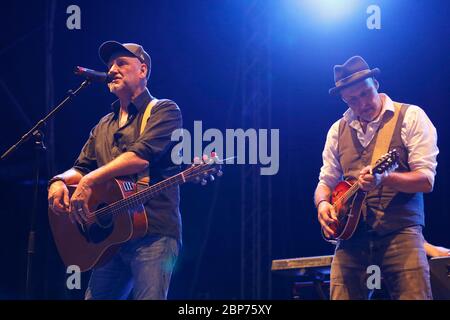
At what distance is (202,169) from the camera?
165 inches

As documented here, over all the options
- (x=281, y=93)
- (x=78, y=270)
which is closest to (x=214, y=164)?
(x=78, y=270)

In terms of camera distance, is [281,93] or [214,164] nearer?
[214,164]

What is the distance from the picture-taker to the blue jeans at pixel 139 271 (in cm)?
390

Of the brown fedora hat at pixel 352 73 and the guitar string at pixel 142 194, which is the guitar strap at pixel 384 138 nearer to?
the brown fedora hat at pixel 352 73

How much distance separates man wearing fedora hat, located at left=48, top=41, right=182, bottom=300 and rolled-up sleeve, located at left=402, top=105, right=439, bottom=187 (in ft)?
4.85

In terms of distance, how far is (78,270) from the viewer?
4336 millimetres

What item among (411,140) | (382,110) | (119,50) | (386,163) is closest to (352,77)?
(382,110)

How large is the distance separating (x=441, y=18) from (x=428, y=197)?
190 centimetres

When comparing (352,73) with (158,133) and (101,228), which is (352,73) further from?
(101,228)

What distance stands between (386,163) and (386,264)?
0.62 metres

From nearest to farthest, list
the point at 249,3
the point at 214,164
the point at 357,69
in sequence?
1. the point at 214,164
2. the point at 357,69
3. the point at 249,3

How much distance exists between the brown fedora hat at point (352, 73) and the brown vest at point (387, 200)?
338mm
